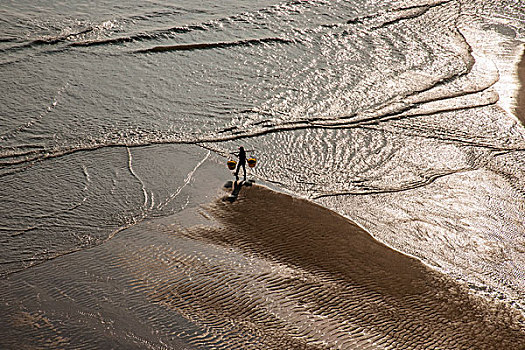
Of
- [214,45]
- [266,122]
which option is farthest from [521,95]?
[214,45]

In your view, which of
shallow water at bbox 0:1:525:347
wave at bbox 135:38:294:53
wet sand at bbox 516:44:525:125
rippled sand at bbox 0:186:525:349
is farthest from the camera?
wave at bbox 135:38:294:53

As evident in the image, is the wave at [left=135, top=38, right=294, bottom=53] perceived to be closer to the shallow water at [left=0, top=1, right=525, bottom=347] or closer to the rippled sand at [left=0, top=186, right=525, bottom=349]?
the shallow water at [left=0, top=1, right=525, bottom=347]

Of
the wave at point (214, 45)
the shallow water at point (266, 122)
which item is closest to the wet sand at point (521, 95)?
the shallow water at point (266, 122)

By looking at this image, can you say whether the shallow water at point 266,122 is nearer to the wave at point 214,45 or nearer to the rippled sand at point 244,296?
the wave at point 214,45

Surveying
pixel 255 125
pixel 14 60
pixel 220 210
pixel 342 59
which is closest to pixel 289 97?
pixel 255 125

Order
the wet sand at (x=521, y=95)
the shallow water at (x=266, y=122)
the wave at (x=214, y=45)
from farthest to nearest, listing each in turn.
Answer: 1. the wave at (x=214, y=45)
2. the wet sand at (x=521, y=95)
3. the shallow water at (x=266, y=122)

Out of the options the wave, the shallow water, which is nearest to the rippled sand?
the shallow water
